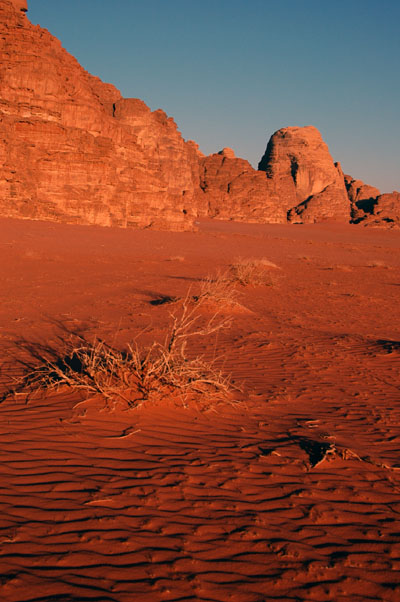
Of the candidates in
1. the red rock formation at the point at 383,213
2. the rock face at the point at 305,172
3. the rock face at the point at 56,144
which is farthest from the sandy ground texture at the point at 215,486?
the rock face at the point at 305,172

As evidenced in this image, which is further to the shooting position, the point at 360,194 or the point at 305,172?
the point at 360,194

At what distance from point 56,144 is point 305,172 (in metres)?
79.3

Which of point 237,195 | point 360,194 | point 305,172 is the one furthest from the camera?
point 360,194

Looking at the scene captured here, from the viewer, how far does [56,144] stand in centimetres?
3650

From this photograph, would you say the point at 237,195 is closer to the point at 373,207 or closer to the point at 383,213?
the point at 383,213

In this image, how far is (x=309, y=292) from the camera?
42.7 feet

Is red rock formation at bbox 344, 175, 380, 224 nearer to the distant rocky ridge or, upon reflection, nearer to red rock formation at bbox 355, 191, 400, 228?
red rock formation at bbox 355, 191, 400, 228

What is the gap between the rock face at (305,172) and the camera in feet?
318

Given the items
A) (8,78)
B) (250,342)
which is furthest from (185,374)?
(8,78)

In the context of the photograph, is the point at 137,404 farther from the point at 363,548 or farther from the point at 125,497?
the point at 363,548

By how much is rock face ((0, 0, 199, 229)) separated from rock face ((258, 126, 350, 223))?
5849 cm

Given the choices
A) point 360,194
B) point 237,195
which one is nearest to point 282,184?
point 237,195

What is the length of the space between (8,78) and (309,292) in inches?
1351

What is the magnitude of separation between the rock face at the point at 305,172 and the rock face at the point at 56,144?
58.5 m
